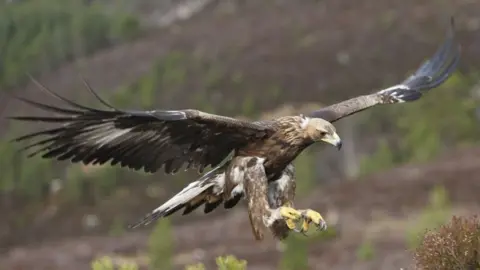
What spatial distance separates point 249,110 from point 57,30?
1325 inches

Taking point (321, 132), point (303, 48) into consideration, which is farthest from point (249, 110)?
point (321, 132)

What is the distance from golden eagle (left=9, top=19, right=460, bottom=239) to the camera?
6.31m

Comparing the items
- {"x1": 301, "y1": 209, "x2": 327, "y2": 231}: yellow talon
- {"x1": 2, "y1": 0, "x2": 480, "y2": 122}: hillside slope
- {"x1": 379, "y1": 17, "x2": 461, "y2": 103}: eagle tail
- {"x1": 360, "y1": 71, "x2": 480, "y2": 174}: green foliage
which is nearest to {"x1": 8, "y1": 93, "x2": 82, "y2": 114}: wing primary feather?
{"x1": 301, "y1": 209, "x2": 327, "y2": 231}: yellow talon

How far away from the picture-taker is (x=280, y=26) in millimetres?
75312

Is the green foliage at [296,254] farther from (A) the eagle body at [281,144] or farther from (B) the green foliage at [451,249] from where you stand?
(B) the green foliage at [451,249]

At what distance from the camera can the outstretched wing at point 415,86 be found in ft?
24.7

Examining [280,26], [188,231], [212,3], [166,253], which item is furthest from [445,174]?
[212,3]

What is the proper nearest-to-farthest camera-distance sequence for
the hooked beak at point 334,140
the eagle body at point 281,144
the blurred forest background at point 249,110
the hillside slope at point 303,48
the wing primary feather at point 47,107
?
the wing primary feather at point 47,107
the hooked beak at point 334,140
the eagle body at point 281,144
the blurred forest background at point 249,110
the hillside slope at point 303,48

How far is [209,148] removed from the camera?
6.92 metres

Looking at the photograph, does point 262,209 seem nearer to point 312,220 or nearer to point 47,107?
point 312,220

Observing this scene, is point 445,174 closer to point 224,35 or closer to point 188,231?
point 188,231

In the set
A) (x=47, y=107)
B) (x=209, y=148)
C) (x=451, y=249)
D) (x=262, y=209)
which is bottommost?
(x=451, y=249)

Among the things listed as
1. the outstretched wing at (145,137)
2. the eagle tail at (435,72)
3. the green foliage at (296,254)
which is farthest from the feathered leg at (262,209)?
the green foliage at (296,254)

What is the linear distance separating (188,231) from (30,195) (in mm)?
21564
